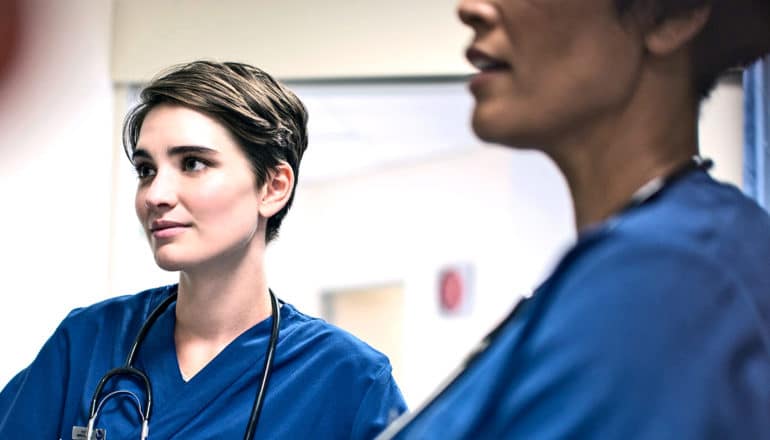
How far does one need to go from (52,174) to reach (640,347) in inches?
103

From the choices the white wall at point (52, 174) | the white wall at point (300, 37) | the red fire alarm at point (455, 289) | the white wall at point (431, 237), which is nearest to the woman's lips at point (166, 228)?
the white wall at point (52, 174)

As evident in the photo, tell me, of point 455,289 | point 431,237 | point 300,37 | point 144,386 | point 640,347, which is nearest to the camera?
point 640,347

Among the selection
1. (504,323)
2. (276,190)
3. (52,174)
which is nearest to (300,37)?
(52,174)

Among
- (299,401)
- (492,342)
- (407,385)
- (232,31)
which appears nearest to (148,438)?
(299,401)

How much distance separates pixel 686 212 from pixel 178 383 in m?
0.99

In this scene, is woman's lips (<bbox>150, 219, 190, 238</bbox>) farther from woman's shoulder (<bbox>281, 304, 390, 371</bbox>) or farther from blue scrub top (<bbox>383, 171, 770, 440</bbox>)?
blue scrub top (<bbox>383, 171, 770, 440</bbox>)

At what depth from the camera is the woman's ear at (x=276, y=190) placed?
4.82 ft

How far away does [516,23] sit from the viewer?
56 cm

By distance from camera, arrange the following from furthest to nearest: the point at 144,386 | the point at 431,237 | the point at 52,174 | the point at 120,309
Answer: the point at 431,237
the point at 52,174
the point at 120,309
the point at 144,386

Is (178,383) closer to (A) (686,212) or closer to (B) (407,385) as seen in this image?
(A) (686,212)

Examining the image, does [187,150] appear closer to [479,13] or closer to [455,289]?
[479,13]

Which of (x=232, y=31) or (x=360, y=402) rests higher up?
(x=232, y=31)

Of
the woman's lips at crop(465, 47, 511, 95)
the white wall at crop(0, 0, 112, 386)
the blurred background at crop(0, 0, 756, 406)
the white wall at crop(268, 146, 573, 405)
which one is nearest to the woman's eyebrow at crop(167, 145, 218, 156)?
the woman's lips at crop(465, 47, 511, 95)

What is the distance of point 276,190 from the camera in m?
1.49
